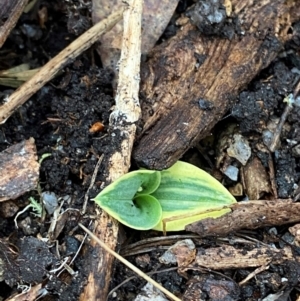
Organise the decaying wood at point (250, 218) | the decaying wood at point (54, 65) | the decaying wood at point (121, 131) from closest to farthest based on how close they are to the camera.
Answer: the decaying wood at point (121, 131)
the decaying wood at point (250, 218)
the decaying wood at point (54, 65)

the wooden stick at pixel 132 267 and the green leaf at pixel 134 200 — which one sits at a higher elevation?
the green leaf at pixel 134 200

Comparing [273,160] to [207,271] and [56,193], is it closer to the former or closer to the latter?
[207,271]

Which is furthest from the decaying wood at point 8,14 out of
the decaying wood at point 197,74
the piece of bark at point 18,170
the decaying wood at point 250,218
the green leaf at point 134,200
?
the decaying wood at point 250,218

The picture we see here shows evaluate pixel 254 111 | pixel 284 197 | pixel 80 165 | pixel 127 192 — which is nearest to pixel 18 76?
pixel 80 165

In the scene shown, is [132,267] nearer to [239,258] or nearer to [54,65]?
[239,258]

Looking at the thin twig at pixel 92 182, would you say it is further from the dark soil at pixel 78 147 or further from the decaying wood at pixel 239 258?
the decaying wood at pixel 239 258

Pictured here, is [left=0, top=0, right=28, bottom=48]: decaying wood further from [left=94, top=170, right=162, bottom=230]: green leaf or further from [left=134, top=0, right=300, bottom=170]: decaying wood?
[left=94, top=170, right=162, bottom=230]: green leaf
